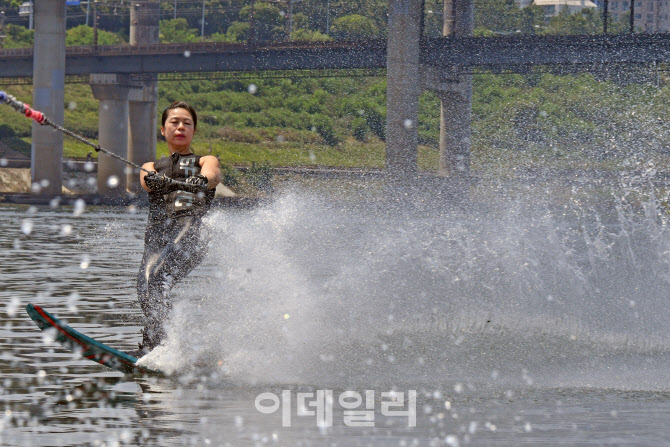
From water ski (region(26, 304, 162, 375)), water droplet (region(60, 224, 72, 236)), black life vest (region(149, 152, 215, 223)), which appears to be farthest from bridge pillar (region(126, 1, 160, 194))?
black life vest (region(149, 152, 215, 223))

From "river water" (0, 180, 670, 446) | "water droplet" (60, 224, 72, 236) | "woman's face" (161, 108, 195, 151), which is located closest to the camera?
"river water" (0, 180, 670, 446)

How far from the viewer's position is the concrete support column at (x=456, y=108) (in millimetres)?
73312

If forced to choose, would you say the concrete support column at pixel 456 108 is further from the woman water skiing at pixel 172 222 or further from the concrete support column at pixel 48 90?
the woman water skiing at pixel 172 222

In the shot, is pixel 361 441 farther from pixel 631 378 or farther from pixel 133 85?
pixel 133 85

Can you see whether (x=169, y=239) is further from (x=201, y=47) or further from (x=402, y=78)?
(x=201, y=47)

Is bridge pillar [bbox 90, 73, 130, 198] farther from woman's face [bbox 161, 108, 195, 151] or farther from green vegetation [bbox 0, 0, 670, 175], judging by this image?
woman's face [bbox 161, 108, 195, 151]

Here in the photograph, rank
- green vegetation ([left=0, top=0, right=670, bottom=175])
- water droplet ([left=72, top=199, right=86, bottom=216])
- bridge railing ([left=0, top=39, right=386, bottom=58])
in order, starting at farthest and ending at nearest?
green vegetation ([left=0, top=0, right=670, bottom=175]) < bridge railing ([left=0, top=39, right=386, bottom=58]) < water droplet ([left=72, top=199, right=86, bottom=216])

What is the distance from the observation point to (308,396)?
356 inches

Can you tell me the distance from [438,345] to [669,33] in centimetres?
4837

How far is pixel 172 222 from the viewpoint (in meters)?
10.3

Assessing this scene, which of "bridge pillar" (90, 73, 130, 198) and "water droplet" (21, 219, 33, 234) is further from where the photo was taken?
"bridge pillar" (90, 73, 130, 198)

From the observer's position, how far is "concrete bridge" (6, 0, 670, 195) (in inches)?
2442

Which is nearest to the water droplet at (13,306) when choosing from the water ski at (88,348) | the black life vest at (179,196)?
the water ski at (88,348)

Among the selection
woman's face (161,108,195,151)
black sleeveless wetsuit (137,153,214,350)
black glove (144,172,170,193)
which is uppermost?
woman's face (161,108,195,151)
